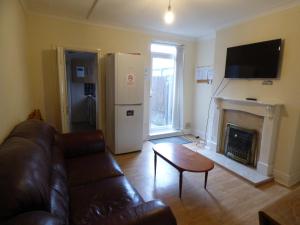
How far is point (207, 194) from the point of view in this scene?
2297mm

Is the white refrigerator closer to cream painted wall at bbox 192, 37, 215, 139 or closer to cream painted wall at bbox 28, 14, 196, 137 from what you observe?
cream painted wall at bbox 28, 14, 196, 137

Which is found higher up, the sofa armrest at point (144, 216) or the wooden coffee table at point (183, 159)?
the sofa armrest at point (144, 216)

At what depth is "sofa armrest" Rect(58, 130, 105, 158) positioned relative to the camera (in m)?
2.24

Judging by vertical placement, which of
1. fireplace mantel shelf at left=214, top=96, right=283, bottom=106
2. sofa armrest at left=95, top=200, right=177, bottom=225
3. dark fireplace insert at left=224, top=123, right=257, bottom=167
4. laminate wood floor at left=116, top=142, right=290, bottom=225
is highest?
fireplace mantel shelf at left=214, top=96, right=283, bottom=106

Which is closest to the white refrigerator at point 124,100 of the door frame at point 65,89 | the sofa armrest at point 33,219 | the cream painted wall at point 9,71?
the door frame at point 65,89

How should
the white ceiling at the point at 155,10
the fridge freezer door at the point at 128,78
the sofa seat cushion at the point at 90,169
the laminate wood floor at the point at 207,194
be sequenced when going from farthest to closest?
1. the fridge freezer door at the point at 128,78
2. the white ceiling at the point at 155,10
3. the laminate wood floor at the point at 207,194
4. the sofa seat cushion at the point at 90,169

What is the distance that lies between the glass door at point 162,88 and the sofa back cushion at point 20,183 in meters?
3.46

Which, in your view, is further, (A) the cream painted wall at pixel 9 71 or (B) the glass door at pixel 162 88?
(B) the glass door at pixel 162 88

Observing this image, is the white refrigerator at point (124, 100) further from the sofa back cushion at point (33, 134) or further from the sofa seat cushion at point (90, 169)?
the sofa back cushion at point (33, 134)

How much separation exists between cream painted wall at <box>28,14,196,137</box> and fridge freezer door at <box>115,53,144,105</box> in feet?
1.98

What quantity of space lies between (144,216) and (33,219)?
539 mm

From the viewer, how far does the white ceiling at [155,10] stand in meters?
2.53

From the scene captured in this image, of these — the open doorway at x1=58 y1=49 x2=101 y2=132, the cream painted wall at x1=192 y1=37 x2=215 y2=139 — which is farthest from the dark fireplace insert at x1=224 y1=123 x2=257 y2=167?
the open doorway at x1=58 y1=49 x2=101 y2=132

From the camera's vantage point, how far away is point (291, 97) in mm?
2467
